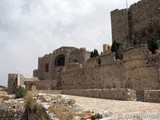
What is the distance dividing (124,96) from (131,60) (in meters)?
6.16

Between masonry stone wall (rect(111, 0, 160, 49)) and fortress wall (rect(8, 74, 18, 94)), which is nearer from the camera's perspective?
masonry stone wall (rect(111, 0, 160, 49))

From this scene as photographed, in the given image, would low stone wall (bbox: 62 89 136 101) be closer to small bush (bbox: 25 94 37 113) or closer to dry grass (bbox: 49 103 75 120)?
small bush (bbox: 25 94 37 113)

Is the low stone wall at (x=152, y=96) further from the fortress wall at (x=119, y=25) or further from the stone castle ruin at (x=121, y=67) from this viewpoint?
the fortress wall at (x=119, y=25)

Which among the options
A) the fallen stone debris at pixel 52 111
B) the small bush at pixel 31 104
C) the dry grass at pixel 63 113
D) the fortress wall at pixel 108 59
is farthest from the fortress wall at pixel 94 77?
the dry grass at pixel 63 113

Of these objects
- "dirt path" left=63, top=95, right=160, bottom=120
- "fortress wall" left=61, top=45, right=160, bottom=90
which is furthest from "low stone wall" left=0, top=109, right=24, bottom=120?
"fortress wall" left=61, top=45, right=160, bottom=90

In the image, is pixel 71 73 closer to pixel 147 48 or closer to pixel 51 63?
pixel 147 48

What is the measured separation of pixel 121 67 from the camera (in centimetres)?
1823

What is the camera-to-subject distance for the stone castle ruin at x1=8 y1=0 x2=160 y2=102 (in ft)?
50.3

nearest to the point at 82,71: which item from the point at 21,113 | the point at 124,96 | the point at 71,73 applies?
the point at 71,73

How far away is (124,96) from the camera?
459 inches

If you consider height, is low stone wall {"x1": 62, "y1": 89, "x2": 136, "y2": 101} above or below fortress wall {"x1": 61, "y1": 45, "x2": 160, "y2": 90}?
below

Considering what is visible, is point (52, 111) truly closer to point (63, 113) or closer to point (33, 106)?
point (63, 113)

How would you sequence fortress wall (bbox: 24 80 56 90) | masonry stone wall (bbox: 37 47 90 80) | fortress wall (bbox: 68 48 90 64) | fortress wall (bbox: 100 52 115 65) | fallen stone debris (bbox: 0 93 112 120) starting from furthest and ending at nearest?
masonry stone wall (bbox: 37 47 90 80) < fortress wall (bbox: 68 48 90 64) < fortress wall (bbox: 24 80 56 90) < fortress wall (bbox: 100 52 115 65) < fallen stone debris (bbox: 0 93 112 120)

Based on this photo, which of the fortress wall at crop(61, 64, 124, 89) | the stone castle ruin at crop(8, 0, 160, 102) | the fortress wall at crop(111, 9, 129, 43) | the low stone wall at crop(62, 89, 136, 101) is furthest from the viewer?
the fortress wall at crop(111, 9, 129, 43)
